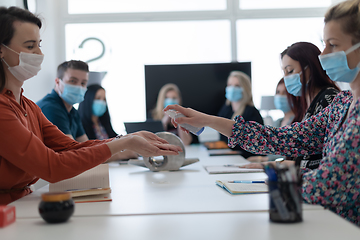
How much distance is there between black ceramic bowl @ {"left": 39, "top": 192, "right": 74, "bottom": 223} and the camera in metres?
1.02

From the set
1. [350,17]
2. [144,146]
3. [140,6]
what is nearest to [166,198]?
[144,146]

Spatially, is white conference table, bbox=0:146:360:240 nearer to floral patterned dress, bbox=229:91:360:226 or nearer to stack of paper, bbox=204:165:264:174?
floral patterned dress, bbox=229:91:360:226

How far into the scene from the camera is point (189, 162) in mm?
2256

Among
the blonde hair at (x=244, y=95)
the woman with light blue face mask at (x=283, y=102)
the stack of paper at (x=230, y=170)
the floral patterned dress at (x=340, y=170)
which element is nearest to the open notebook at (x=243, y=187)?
the floral patterned dress at (x=340, y=170)

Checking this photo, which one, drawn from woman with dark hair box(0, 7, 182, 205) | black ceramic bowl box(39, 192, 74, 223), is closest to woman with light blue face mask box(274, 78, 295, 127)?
woman with dark hair box(0, 7, 182, 205)

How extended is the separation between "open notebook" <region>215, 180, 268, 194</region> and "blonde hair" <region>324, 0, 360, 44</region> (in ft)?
2.20

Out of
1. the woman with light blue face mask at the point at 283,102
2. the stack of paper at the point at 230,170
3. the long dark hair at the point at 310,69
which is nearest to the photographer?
the stack of paper at the point at 230,170

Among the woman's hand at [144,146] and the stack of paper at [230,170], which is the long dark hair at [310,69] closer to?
the stack of paper at [230,170]

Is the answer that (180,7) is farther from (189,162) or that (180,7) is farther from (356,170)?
(356,170)

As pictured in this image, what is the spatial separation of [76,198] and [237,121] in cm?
84

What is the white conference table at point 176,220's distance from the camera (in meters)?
0.94

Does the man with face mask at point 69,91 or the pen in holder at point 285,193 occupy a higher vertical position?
the man with face mask at point 69,91

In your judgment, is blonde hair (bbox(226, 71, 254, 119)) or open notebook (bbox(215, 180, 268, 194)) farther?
blonde hair (bbox(226, 71, 254, 119))

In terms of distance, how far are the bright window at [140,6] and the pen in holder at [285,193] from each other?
4471 mm
